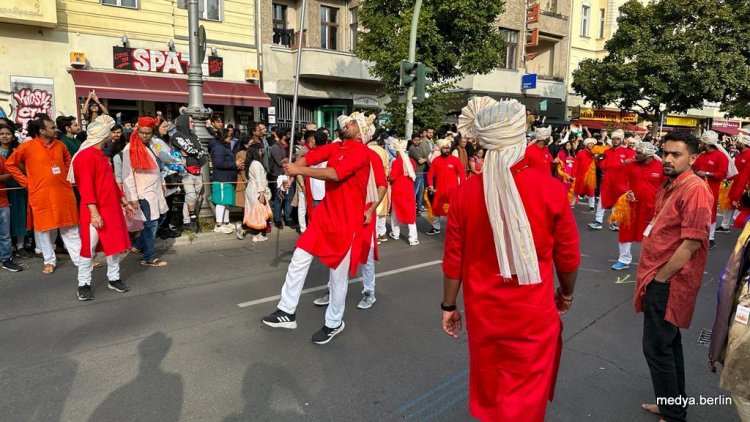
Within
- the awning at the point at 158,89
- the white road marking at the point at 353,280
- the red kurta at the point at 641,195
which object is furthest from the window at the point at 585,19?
the white road marking at the point at 353,280

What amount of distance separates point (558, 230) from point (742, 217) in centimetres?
790

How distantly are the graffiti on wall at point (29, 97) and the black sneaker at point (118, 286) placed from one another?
1126 centimetres

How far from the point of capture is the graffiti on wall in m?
14.7

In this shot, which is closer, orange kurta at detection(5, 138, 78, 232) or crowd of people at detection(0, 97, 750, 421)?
crowd of people at detection(0, 97, 750, 421)

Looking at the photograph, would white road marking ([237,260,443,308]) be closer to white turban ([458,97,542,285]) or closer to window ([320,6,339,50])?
white turban ([458,97,542,285])

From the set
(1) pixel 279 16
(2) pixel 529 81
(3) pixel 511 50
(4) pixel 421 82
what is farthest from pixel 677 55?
(4) pixel 421 82

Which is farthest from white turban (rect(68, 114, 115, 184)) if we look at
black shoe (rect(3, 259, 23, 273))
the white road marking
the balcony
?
the balcony

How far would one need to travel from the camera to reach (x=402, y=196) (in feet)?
29.7

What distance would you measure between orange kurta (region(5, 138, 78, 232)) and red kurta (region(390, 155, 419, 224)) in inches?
187

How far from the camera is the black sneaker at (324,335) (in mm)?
4586

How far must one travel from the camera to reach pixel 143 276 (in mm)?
6621

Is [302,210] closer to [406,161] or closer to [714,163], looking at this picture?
[406,161]

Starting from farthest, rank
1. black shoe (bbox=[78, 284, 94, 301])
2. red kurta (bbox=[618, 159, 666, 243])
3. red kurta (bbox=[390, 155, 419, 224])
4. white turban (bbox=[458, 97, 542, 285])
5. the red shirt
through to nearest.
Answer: red kurta (bbox=[390, 155, 419, 224])
red kurta (bbox=[618, 159, 666, 243])
black shoe (bbox=[78, 284, 94, 301])
the red shirt
white turban (bbox=[458, 97, 542, 285])

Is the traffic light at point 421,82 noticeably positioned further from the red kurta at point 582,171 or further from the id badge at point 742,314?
the id badge at point 742,314
